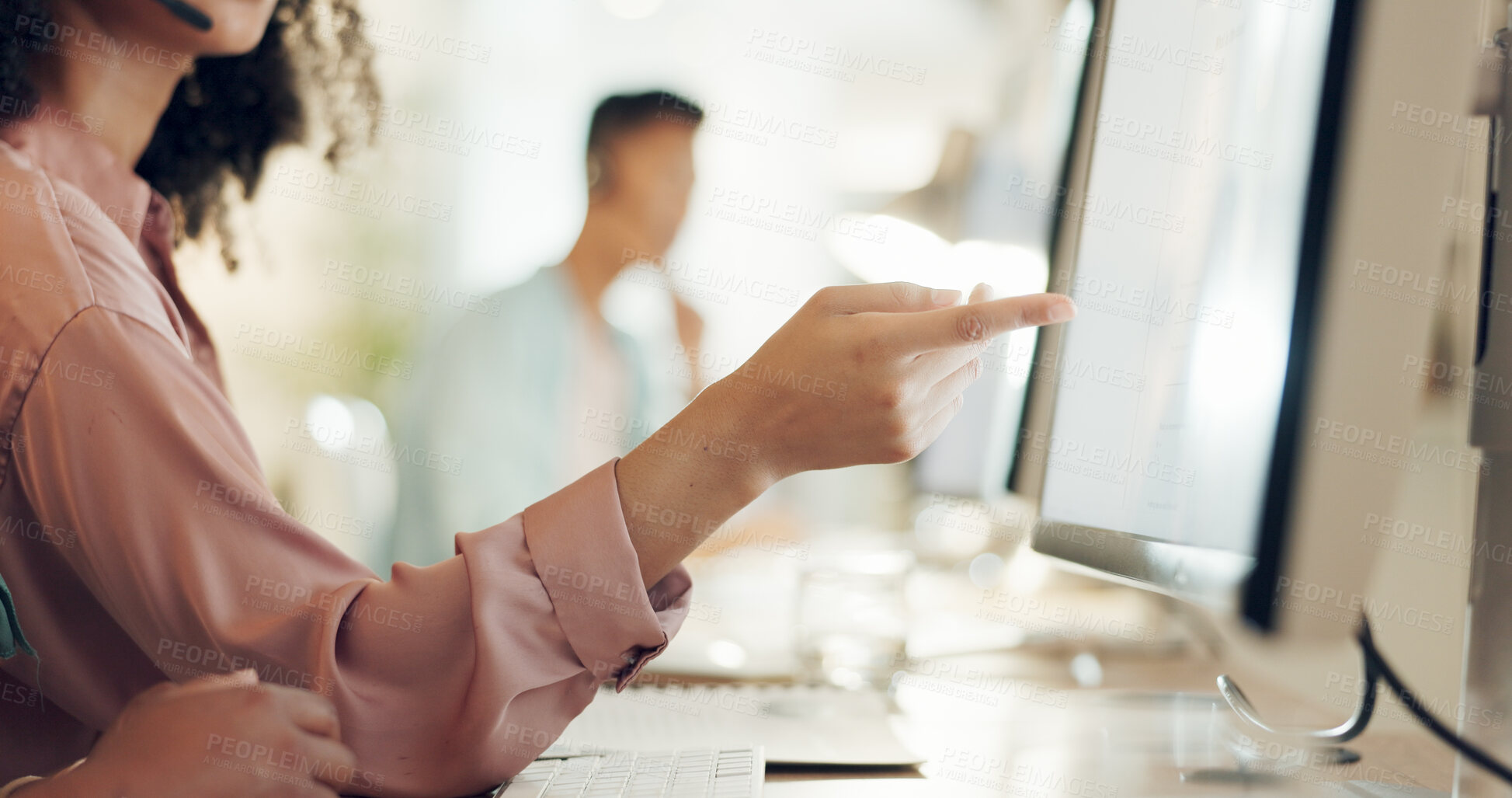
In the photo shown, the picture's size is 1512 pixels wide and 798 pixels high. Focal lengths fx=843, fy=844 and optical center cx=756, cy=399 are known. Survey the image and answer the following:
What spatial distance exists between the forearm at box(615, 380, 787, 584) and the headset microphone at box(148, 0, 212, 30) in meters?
0.55

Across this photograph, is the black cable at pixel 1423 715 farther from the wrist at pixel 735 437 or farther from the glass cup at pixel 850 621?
the glass cup at pixel 850 621

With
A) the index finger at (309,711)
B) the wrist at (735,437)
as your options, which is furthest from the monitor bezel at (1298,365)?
the index finger at (309,711)

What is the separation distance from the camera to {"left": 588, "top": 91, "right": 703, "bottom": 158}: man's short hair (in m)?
1.95

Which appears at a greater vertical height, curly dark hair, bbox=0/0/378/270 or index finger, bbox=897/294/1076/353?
curly dark hair, bbox=0/0/378/270

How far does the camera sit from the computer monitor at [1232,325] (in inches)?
15.5

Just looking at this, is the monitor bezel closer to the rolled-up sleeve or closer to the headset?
the rolled-up sleeve

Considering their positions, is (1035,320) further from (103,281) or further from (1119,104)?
(103,281)

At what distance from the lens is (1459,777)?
Result: 44 cm

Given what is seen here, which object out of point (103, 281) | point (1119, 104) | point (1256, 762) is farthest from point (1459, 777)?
point (103, 281)

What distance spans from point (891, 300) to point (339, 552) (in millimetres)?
362

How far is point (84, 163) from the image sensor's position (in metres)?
0.68

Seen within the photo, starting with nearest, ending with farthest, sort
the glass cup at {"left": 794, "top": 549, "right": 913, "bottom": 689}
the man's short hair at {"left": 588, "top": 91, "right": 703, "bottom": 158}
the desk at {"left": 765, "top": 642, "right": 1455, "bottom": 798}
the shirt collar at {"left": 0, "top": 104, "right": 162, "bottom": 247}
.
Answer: the desk at {"left": 765, "top": 642, "right": 1455, "bottom": 798} < the shirt collar at {"left": 0, "top": 104, "right": 162, "bottom": 247} < the glass cup at {"left": 794, "top": 549, "right": 913, "bottom": 689} < the man's short hair at {"left": 588, "top": 91, "right": 703, "bottom": 158}

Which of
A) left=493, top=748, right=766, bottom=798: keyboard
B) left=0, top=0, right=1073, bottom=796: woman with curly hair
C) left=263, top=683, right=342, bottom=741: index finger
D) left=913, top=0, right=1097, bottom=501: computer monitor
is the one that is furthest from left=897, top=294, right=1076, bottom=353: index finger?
left=913, top=0, right=1097, bottom=501: computer monitor

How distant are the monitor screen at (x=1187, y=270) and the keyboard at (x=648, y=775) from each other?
295mm
